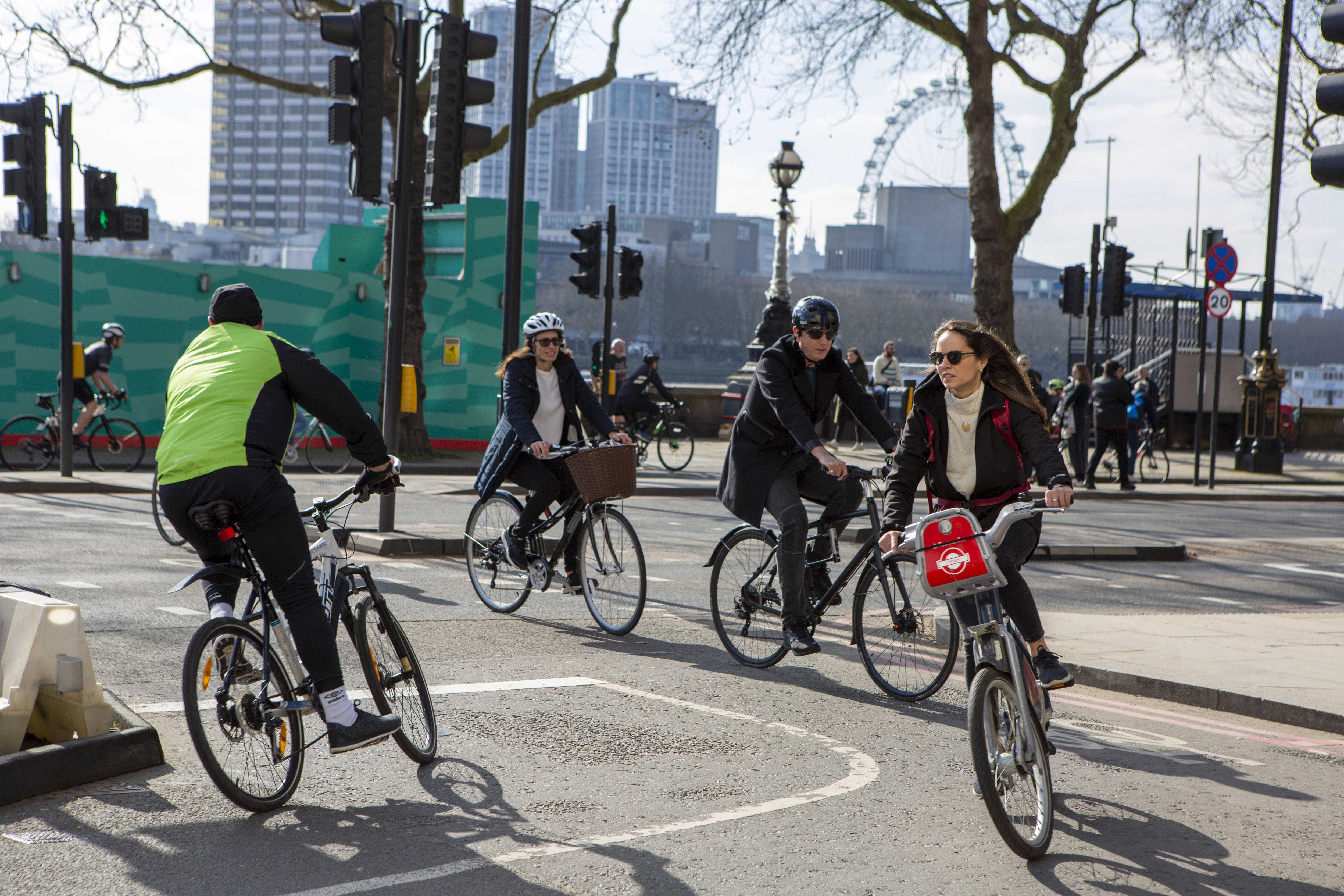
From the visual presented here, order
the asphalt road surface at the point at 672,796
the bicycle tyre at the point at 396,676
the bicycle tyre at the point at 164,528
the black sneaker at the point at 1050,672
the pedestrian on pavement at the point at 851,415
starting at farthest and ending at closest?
1. the pedestrian on pavement at the point at 851,415
2. the bicycle tyre at the point at 164,528
3. the black sneaker at the point at 1050,672
4. the bicycle tyre at the point at 396,676
5. the asphalt road surface at the point at 672,796

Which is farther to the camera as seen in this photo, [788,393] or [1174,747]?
[788,393]

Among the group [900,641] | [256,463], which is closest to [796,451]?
[900,641]

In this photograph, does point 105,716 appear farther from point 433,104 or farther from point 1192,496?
point 1192,496

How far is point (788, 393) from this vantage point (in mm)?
6211

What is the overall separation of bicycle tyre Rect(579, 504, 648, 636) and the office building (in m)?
173

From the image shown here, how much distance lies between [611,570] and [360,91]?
15.5ft

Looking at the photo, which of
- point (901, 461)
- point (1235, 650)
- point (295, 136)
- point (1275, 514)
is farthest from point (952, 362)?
point (295, 136)

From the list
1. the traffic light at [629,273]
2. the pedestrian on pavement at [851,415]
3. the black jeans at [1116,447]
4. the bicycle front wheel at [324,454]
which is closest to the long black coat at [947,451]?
the bicycle front wheel at [324,454]

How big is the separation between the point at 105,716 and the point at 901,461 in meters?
2.87

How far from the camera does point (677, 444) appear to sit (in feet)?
66.1

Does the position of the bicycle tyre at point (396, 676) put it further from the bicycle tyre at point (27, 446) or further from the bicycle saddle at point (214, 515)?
the bicycle tyre at point (27, 446)

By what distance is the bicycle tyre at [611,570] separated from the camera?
23.8 feet

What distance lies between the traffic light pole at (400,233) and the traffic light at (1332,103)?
6585mm

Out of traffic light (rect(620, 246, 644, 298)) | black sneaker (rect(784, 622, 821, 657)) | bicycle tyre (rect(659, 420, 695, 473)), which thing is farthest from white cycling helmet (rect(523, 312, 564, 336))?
bicycle tyre (rect(659, 420, 695, 473))
